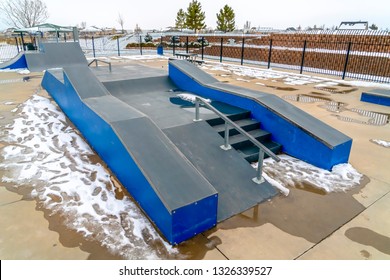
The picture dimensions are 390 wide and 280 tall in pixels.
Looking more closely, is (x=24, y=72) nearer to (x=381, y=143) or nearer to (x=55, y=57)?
(x=55, y=57)

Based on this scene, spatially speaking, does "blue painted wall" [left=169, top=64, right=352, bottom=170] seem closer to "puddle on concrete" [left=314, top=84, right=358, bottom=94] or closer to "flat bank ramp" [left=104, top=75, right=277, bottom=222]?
"flat bank ramp" [left=104, top=75, right=277, bottom=222]

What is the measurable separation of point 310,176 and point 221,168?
4.73 ft

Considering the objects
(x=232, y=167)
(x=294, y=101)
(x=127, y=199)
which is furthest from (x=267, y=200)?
(x=294, y=101)

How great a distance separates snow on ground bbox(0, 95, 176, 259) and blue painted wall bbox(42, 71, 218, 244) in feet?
0.48

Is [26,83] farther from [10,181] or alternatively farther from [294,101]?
[294,101]

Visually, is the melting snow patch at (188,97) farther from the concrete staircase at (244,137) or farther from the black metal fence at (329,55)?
the black metal fence at (329,55)

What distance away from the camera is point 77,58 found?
15203 mm

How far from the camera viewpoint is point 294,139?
195 inches

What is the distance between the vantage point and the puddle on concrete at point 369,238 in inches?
115

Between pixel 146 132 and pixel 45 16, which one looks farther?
pixel 45 16

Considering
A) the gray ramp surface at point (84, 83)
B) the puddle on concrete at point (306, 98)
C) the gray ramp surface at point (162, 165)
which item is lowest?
the puddle on concrete at point (306, 98)

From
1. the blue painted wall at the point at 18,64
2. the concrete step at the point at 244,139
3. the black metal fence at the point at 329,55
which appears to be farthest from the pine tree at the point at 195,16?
the concrete step at the point at 244,139

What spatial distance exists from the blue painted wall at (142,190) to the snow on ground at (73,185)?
147 mm

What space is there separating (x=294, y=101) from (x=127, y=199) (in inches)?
270
